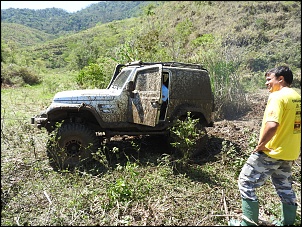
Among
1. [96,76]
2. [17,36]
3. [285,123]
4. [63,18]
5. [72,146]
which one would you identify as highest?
[63,18]

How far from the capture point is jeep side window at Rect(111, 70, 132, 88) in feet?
17.8

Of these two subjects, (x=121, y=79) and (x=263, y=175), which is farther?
(x=121, y=79)

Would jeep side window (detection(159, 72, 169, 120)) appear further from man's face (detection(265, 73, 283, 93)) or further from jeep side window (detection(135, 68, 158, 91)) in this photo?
man's face (detection(265, 73, 283, 93))

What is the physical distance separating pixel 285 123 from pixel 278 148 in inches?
10.5

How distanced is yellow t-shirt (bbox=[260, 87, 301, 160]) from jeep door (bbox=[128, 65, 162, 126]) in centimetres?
230

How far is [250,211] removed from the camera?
289 cm

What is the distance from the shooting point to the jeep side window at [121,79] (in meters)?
5.42

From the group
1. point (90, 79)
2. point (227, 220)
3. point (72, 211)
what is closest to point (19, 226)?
point (72, 211)

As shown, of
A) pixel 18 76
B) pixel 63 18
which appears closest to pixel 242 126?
pixel 18 76

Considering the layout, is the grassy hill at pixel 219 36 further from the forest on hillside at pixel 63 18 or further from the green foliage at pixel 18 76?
the forest on hillside at pixel 63 18

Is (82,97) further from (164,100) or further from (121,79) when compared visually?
(164,100)

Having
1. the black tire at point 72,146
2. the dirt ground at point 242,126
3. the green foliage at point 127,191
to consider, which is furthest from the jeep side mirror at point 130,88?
the dirt ground at point 242,126

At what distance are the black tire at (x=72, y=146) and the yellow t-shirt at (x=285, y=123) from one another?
119 inches

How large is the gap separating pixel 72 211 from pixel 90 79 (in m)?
7.87
